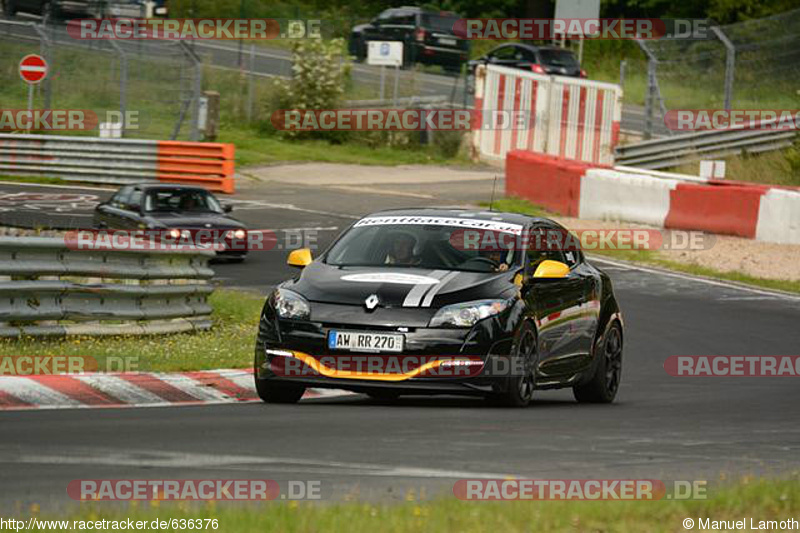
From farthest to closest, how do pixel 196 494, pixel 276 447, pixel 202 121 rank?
pixel 202 121
pixel 276 447
pixel 196 494

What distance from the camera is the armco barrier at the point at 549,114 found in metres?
35.7

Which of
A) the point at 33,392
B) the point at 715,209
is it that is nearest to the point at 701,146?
the point at 715,209

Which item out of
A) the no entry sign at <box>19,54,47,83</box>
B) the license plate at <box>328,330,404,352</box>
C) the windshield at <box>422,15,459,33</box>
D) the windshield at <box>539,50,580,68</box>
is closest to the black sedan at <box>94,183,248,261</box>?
the no entry sign at <box>19,54,47,83</box>

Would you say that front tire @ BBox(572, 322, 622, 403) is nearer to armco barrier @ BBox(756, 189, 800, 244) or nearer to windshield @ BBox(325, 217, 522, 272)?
windshield @ BBox(325, 217, 522, 272)

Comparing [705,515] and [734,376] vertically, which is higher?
[705,515]

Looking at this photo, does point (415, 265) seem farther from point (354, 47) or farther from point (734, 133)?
point (354, 47)

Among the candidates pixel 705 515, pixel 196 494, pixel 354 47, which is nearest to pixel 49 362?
pixel 196 494

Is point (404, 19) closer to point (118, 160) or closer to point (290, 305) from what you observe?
point (118, 160)

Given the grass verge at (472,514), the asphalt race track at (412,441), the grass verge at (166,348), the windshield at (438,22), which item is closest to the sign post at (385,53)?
the windshield at (438,22)

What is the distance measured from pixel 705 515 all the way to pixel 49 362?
633cm

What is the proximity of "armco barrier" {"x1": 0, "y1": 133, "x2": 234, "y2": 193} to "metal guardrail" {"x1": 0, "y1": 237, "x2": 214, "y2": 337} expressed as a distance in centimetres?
1682

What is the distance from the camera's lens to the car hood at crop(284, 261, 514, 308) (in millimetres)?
10914

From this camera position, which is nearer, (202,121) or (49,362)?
(49,362)

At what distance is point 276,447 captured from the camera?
868 cm
